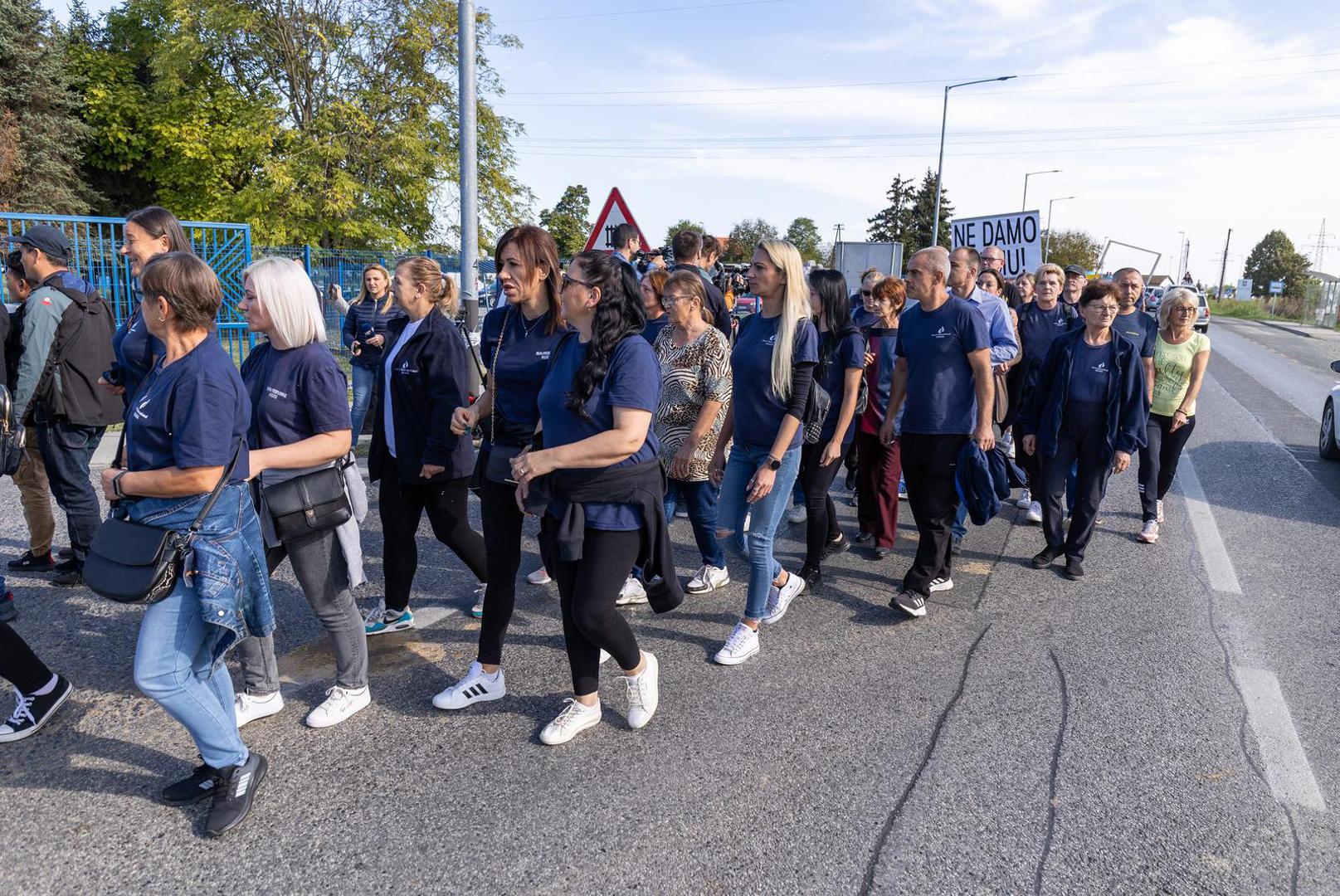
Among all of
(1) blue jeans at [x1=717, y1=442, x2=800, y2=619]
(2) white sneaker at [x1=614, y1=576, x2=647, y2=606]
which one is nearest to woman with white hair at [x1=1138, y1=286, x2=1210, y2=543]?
(1) blue jeans at [x1=717, y1=442, x2=800, y2=619]

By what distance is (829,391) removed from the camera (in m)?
5.20

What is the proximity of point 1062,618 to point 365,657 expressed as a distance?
3.56 metres

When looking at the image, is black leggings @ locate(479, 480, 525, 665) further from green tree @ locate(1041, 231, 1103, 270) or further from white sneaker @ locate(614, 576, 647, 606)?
green tree @ locate(1041, 231, 1103, 270)

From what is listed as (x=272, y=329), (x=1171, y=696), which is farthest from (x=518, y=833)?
(x=1171, y=696)

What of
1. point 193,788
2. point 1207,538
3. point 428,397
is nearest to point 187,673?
point 193,788

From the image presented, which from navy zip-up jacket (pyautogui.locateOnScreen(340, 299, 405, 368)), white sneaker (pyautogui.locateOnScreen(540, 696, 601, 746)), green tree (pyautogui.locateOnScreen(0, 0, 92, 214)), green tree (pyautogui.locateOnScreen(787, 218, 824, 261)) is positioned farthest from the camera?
green tree (pyautogui.locateOnScreen(787, 218, 824, 261))

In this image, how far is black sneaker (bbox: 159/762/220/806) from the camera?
288 cm

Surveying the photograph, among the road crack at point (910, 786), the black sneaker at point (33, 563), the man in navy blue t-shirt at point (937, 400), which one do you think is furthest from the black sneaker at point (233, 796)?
the man in navy blue t-shirt at point (937, 400)

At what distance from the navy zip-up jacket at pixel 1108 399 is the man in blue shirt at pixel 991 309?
635 millimetres

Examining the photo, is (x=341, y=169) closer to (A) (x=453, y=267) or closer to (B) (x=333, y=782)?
(A) (x=453, y=267)

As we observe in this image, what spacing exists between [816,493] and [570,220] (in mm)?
73108

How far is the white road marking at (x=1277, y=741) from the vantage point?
3064 mm

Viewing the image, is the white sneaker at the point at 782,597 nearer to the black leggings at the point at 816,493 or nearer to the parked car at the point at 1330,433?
the black leggings at the point at 816,493

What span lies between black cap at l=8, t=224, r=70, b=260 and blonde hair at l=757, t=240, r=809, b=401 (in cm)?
367
